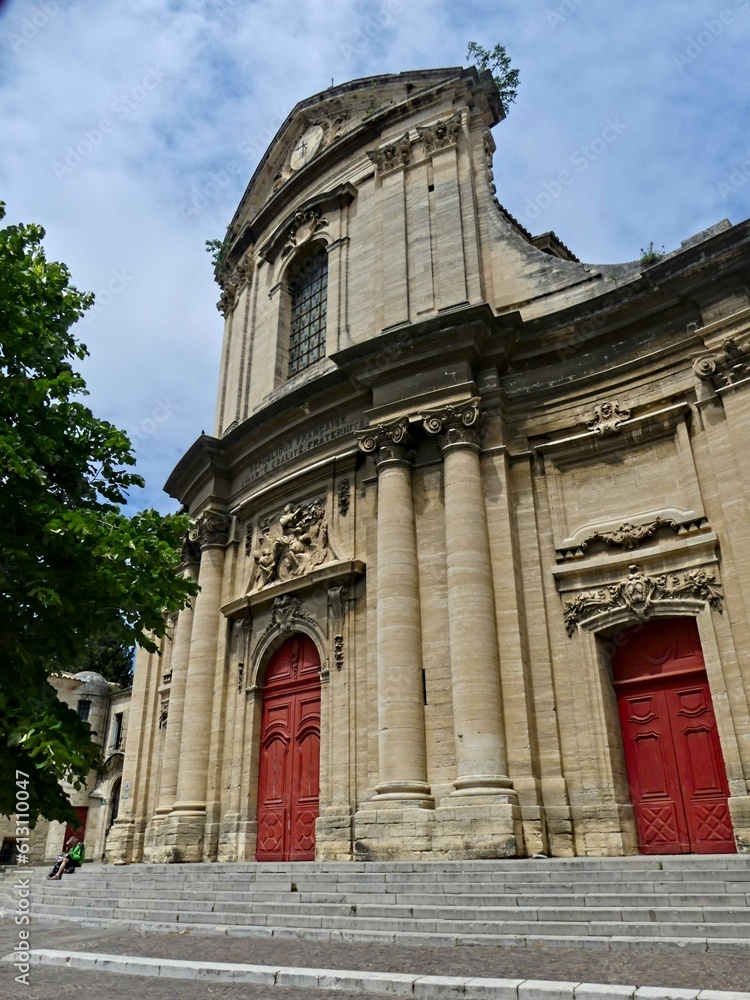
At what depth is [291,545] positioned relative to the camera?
15586 mm

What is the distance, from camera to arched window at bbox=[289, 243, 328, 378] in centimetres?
1856

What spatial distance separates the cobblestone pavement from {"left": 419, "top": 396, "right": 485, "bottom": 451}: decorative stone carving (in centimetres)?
794

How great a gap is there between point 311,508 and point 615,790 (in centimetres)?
765

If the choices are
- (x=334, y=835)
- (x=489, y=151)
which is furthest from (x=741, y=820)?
(x=489, y=151)

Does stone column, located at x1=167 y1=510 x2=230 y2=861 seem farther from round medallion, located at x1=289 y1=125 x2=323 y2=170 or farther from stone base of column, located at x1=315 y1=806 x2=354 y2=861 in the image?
round medallion, located at x1=289 y1=125 x2=323 y2=170

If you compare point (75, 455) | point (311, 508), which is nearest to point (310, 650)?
point (311, 508)

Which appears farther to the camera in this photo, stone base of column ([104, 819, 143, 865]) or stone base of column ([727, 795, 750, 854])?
stone base of column ([104, 819, 143, 865])

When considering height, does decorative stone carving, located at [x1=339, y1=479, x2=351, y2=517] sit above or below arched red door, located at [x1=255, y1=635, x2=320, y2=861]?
above

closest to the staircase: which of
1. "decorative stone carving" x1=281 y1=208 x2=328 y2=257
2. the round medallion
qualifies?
"decorative stone carving" x1=281 y1=208 x2=328 y2=257

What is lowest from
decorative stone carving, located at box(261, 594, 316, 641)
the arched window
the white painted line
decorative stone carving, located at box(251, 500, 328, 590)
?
the white painted line

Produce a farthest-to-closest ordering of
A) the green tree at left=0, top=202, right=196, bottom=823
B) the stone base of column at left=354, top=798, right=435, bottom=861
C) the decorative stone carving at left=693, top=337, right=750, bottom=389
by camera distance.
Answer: the decorative stone carving at left=693, top=337, right=750, bottom=389 < the stone base of column at left=354, top=798, right=435, bottom=861 < the green tree at left=0, top=202, right=196, bottom=823

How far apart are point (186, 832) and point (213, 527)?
6.34 m

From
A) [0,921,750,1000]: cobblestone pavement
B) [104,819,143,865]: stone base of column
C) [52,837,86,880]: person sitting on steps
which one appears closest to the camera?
[0,921,750,1000]: cobblestone pavement

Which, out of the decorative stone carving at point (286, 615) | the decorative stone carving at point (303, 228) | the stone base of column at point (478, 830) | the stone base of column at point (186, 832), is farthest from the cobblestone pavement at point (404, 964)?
the decorative stone carving at point (303, 228)
